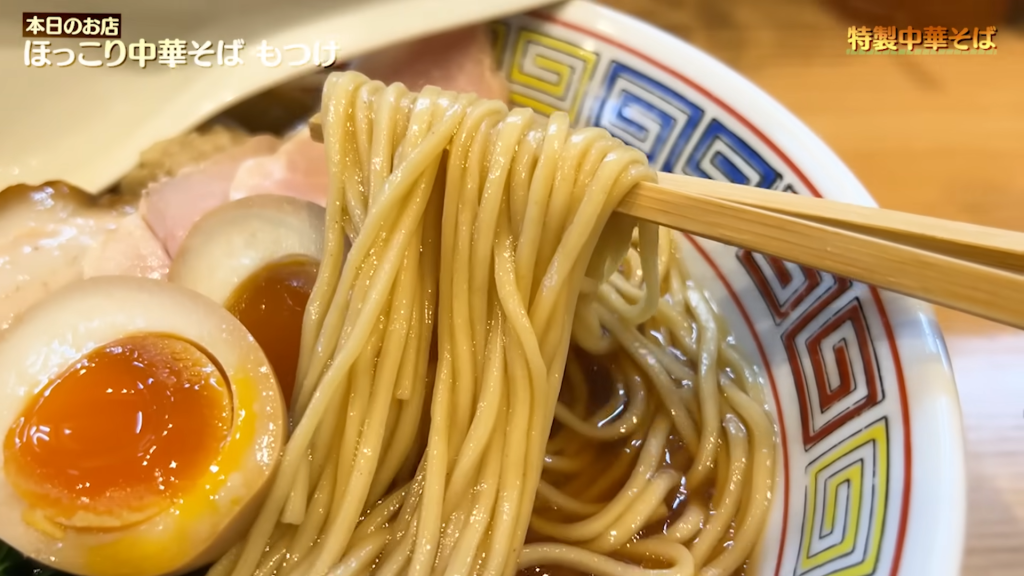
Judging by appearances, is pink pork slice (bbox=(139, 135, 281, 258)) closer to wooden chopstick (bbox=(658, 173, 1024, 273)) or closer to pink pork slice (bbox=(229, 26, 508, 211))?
pink pork slice (bbox=(229, 26, 508, 211))

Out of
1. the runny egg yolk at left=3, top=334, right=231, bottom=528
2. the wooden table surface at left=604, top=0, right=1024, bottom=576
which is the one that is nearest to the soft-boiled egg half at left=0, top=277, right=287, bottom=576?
the runny egg yolk at left=3, top=334, right=231, bottom=528

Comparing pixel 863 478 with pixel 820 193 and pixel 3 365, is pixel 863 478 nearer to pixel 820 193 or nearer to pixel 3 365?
pixel 820 193

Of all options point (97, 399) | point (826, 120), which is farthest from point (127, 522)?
point (826, 120)

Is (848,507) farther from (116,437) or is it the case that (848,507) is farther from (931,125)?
(931,125)

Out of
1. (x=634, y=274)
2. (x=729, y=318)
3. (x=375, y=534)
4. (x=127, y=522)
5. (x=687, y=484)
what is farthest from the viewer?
(x=634, y=274)

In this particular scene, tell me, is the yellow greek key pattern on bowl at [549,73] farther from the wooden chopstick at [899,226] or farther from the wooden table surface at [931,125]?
the wooden table surface at [931,125]

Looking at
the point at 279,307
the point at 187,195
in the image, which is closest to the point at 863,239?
the point at 279,307

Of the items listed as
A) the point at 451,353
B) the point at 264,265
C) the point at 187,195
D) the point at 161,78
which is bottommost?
the point at 451,353
